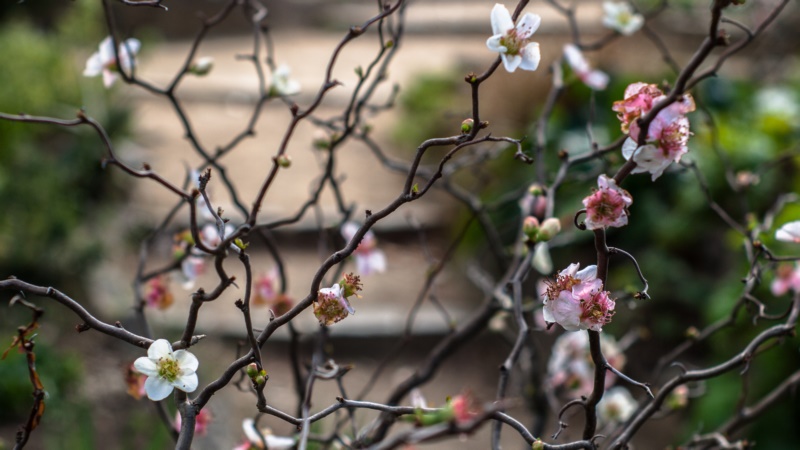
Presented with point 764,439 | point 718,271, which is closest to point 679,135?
point 764,439

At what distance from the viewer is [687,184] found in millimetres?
3273

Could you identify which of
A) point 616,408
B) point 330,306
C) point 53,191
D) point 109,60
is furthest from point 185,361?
point 53,191

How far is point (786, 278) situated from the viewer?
53.1 inches

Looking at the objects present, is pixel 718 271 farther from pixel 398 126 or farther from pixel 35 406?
pixel 35 406

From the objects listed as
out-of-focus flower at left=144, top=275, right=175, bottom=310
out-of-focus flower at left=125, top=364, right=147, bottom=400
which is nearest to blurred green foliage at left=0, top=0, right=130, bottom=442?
Result: out-of-focus flower at left=144, top=275, right=175, bottom=310

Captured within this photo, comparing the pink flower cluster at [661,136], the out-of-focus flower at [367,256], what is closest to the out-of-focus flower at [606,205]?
the pink flower cluster at [661,136]

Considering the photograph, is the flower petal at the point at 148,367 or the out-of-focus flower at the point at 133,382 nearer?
the flower petal at the point at 148,367

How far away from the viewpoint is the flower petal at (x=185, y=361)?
0.84 meters

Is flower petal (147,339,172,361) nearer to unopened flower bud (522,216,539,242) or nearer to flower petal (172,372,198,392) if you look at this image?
flower petal (172,372,198,392)

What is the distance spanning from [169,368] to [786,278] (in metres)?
0.99

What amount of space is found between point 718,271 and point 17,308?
2561mm

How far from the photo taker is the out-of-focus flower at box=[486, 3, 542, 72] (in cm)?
89

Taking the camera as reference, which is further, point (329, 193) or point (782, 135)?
point (329, 193)

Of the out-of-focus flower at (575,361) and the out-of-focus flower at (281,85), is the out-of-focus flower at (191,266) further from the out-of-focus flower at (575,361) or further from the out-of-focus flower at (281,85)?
the out-of-focus flower at (575,361)
